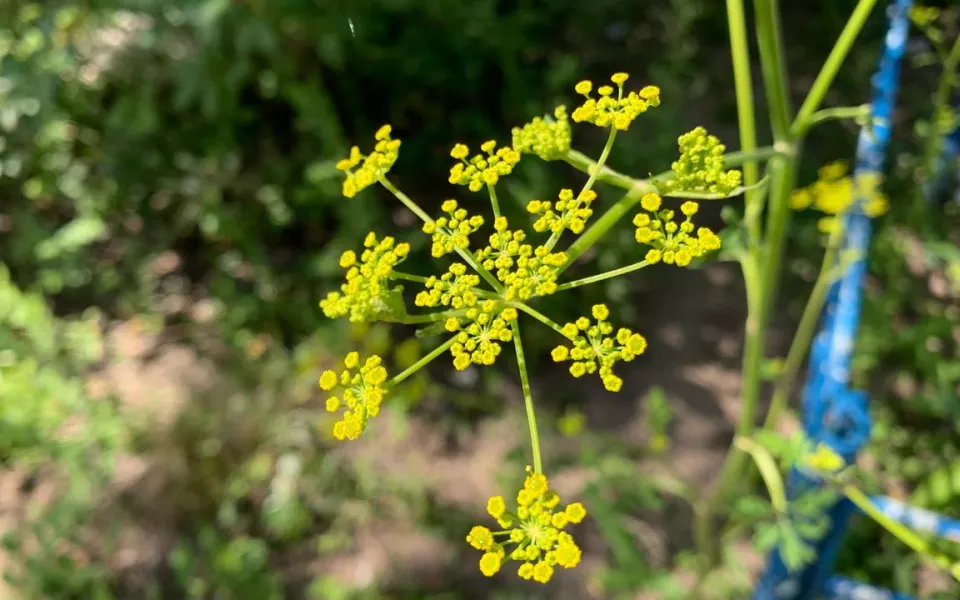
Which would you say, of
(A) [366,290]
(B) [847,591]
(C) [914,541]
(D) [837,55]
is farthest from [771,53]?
(B) [847,591]

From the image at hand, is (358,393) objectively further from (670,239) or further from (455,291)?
(670,239)

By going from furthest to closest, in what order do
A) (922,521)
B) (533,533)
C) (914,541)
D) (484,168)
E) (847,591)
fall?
(847,591) < (922,521) < (914,541) < (484,168) < (533,533)

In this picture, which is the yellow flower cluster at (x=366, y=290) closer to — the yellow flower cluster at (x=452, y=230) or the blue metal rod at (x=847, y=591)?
the yellow flower cluster at (x=452, y=230)

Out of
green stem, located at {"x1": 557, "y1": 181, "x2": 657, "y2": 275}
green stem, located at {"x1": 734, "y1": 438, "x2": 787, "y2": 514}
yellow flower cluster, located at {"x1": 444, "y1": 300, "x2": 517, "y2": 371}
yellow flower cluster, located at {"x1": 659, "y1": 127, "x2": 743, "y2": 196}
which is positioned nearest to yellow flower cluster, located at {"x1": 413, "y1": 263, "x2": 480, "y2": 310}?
yellow flower cluster, located at {"x1": 444, "y1": 300, "x2": 517, "y2": 371}

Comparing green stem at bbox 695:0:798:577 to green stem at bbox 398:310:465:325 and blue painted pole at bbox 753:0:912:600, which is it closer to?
blue painted pole at bbox 753:0:912:600

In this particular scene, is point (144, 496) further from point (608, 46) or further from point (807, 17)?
point (807, 17)

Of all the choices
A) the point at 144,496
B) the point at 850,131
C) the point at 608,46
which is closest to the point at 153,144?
the point at 144,496

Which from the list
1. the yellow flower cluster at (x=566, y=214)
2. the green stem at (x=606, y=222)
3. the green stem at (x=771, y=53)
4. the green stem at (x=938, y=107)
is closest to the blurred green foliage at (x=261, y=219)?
the green stem at (x=938, y=107)
